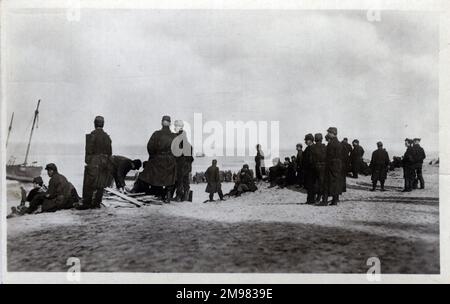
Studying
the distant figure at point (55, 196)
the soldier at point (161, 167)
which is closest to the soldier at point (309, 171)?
the soldier at point (161, 167)

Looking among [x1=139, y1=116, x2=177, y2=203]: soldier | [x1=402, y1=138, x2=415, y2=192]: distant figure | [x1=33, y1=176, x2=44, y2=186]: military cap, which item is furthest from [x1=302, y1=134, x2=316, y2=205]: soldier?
[x1=33, y1=176, x2=44, y2=186]: military cap

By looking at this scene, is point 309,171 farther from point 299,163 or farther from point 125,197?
point 125,197

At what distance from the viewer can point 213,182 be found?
4.84m

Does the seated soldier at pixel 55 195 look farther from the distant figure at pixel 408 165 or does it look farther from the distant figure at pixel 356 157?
the distant figure at pixel 408 165

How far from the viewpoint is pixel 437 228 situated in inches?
181

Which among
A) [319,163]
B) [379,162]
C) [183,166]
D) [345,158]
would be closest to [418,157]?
[379,162]

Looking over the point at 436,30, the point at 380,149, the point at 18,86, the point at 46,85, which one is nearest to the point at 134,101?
the point at 46,85

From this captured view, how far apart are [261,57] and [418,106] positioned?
2.15m

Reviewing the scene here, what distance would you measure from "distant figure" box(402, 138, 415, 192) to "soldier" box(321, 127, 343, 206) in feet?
2.67

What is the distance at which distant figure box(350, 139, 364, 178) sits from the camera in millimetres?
4812

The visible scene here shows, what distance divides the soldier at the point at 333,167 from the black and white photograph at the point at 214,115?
2cm

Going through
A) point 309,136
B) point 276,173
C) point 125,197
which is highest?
point 309,136

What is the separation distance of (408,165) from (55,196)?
4.68 metres
